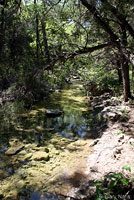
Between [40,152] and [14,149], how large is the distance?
2.76 ft

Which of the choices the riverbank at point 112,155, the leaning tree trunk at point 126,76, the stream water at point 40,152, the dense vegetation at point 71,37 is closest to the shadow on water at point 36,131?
the stream water at point 40,152

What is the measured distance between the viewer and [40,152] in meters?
4.98

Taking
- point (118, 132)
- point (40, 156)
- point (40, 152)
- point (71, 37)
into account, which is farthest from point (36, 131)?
point (71, 37)

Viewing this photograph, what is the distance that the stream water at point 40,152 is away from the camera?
3.58 m

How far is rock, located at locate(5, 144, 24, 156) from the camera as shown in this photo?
193 inches

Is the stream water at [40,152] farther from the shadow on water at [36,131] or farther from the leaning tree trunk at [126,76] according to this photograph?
the leaning tree trunk at [126,76]

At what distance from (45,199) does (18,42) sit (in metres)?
11.2

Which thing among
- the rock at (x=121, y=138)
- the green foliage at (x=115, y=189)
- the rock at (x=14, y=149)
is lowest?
the rock at (x=14, y=149)

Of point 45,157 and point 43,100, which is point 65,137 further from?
point 43,100

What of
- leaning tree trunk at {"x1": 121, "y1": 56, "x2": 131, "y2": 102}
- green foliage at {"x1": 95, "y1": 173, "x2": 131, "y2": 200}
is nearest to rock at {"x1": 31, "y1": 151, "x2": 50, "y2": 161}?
green foliage at {"x1": 95, "y1": 173, "x2": 131, "y2": 200}

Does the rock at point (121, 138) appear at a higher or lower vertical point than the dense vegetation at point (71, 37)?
lower

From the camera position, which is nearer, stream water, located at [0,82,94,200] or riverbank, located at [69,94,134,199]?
riverbank, located at [69,94,134,199]

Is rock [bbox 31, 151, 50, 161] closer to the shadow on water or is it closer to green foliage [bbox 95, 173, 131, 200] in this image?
the shadow on water

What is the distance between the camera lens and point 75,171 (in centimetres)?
407
